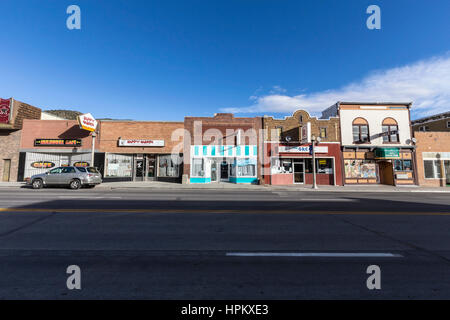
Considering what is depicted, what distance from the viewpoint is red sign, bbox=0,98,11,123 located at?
2212cm

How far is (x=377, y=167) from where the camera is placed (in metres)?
23.4

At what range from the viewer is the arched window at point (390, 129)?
23484 millimetres

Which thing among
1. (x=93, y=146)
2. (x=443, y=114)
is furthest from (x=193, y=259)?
(x=443, y=114)

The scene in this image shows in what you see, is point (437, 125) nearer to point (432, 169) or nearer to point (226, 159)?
point (432, 169)

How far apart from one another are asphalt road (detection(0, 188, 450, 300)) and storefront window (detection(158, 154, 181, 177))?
56.3 feet

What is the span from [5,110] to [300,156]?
31.6m

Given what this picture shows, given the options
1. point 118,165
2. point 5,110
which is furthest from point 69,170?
point 5,110

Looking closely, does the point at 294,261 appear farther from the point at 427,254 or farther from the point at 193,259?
the point at 427,254

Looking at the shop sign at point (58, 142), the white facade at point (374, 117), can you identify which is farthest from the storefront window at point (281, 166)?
the shop sign at point (58, 142)

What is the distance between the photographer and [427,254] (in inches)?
162

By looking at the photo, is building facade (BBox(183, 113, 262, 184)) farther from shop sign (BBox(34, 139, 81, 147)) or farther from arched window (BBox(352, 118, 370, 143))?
shop sign (BBox(34, 139, 81, 147))
